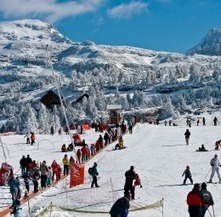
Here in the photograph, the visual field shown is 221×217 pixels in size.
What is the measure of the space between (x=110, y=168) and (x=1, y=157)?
1349 centimetres

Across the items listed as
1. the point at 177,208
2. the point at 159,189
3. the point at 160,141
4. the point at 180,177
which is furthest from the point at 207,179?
the point at 160,141

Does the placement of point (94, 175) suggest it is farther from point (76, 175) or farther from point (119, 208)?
point (119, 208)

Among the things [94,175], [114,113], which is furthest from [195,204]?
[114,113]

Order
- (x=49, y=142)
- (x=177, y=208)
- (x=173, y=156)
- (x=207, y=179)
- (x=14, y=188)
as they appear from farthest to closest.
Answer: (x=49, y=142) → (x=173, y=156) → (x=207, y=179) → (x=14, y=188) → (x=177, y=208)

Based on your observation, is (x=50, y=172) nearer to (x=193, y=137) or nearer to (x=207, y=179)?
(x=207, y=179)

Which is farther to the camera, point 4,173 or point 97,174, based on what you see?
point 4,173

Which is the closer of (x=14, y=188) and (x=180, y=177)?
(x=14, y=188)

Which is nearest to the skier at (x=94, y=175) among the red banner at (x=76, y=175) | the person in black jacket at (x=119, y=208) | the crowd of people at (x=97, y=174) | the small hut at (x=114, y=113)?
the crowd of people at (x=97, y=174)

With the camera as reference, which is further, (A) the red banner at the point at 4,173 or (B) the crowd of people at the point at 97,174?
(A) the red banner at the point at 4,173

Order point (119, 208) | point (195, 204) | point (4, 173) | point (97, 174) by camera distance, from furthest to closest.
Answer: point (4, 173) < point (97, 174) < point (195, 204) < point (119, 208)

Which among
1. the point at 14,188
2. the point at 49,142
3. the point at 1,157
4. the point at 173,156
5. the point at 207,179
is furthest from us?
the point at 49,142

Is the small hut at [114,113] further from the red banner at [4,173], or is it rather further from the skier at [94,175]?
the skier at [94,175]

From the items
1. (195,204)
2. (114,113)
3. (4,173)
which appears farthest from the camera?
(114,113)

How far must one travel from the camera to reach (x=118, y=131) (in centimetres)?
4697
